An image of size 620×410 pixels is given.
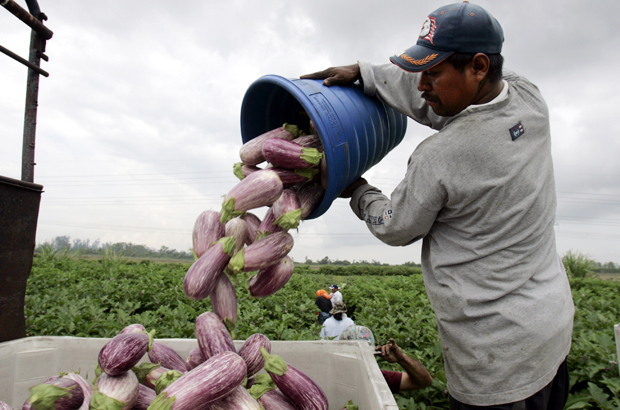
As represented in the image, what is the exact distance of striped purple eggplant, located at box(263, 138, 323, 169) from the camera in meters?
1.95

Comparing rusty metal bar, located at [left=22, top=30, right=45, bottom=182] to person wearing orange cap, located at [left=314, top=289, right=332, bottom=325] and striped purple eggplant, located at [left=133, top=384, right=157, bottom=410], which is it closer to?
striped purple eggplant, located at [left=133, top=384, right=157, bottom=410]

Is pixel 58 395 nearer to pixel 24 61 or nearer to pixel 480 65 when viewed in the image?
pixel 480 65

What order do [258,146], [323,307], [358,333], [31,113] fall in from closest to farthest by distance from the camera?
[258,146], [31,113], [358,333], [323,307]

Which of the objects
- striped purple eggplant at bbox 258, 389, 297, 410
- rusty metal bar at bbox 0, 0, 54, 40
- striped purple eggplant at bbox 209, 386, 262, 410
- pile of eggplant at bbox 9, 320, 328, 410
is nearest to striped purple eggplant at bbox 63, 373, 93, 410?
pile of eggplant at bbox 9, 320, 328, 410

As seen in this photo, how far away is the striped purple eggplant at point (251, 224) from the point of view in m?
2.01

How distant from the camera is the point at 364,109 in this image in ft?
6.75

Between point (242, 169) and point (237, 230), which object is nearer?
point (237, 230)

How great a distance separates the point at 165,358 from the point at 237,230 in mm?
697

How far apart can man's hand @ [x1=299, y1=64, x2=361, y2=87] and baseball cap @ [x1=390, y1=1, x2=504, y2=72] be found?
19.9 inches

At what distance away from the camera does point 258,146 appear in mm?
2146

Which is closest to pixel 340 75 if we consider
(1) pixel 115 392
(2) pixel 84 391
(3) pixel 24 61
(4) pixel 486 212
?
(4) pixel 486 212

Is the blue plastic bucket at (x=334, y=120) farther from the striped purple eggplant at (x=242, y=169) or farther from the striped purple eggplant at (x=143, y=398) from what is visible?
the striped purple eggplant at (x=143, y=398)

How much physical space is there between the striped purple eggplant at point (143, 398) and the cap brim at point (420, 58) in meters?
1.73

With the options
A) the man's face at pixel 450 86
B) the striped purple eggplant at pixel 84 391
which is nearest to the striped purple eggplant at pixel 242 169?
the man's face at pixel 450 86
